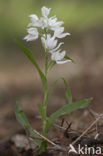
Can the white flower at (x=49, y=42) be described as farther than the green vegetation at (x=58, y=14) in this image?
No

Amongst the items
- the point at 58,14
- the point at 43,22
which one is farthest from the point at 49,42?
the point at 58,14

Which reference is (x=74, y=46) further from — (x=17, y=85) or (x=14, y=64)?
(x=17, y=85)

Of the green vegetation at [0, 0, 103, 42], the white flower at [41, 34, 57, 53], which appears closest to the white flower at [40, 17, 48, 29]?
the white flower at [41, 34, 57, 53]

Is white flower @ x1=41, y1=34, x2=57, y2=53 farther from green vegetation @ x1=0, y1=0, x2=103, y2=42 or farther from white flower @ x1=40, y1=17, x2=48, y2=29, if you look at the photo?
green vegetation @ x1=0, y1=0, x2=103, y2=42

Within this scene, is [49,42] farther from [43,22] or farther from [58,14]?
[58,14]

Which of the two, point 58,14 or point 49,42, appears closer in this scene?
point 49,42

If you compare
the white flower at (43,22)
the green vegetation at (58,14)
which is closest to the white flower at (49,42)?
the white flower at (43,22)

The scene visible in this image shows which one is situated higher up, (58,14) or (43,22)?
(43,22)

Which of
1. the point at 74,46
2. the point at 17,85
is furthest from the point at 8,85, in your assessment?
the point at 74,46

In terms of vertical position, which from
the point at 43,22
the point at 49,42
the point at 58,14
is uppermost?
the point at 43,22

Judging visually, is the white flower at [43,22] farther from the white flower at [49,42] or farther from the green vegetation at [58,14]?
the green vegetation at [58,14]

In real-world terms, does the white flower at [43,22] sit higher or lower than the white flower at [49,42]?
higher
